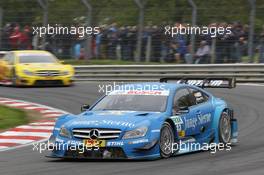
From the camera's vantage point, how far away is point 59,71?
82.8 ft

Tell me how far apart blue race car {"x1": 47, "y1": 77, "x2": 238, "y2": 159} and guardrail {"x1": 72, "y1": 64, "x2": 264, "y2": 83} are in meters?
11.7

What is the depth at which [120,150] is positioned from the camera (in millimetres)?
10586

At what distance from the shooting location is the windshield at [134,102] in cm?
1152

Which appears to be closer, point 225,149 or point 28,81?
point 225,149

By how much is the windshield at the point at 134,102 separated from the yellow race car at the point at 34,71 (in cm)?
1335

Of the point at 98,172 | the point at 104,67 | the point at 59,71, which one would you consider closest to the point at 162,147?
the point at 98,172

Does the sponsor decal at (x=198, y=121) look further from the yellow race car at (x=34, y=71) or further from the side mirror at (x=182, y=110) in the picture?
the yellow race car at (x=34, y=71)

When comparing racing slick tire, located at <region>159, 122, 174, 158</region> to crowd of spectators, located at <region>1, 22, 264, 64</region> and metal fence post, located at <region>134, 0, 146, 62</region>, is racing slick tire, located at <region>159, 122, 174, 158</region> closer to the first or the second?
crowd of spectators, located at <region>1, 22, 264, 64</region>

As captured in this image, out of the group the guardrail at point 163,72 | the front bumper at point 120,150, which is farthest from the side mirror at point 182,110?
the guardrail at point 163,72

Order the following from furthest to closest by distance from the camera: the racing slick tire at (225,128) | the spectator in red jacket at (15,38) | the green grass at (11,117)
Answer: the spectator in red jacket at (15,38)
the green grass at (11,117)
the racing slick tire at (225,128)

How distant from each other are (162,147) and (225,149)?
1768mm

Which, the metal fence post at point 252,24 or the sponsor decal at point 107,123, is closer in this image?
the sponsor decal at point 107,123

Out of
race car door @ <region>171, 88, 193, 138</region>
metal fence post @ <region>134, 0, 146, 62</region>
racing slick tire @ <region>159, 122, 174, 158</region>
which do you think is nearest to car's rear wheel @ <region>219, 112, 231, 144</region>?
race car door @ <region>171, 88, 193, 138</region>

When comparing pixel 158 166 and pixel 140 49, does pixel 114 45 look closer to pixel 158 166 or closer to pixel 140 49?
pixel 140 49
